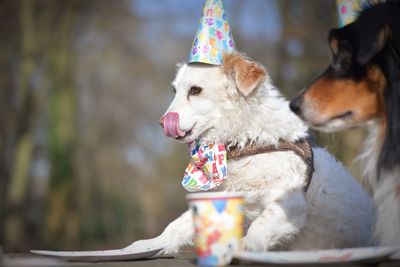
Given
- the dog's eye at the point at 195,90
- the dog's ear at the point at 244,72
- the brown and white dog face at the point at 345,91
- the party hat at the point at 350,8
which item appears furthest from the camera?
the dog's eye at the point at 195,90

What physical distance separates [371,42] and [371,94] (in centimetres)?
30

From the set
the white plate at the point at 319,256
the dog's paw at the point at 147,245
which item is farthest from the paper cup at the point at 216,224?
the dog's paw at the point at 147,245

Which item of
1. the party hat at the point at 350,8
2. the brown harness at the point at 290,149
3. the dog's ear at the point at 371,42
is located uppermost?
the party hat at the point at 350,8

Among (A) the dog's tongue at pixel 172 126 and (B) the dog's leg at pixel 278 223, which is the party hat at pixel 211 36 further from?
(B) the dog's leg at pixel 278 223

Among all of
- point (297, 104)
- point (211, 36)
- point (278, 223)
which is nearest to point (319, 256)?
point (278, 223)

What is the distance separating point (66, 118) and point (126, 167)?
12.0ft

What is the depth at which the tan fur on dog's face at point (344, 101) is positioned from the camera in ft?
9.50

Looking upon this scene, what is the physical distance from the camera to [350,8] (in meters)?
3.23

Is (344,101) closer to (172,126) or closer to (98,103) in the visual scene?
(172,126)

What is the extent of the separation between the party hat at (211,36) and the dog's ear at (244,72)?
3.4 inches

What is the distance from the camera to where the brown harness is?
3.51 metres

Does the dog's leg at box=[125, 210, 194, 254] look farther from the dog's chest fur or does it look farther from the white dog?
the dog's chest fur

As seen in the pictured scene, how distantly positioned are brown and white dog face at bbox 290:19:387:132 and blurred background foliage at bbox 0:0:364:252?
323 inches

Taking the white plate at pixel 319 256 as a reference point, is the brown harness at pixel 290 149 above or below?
above
